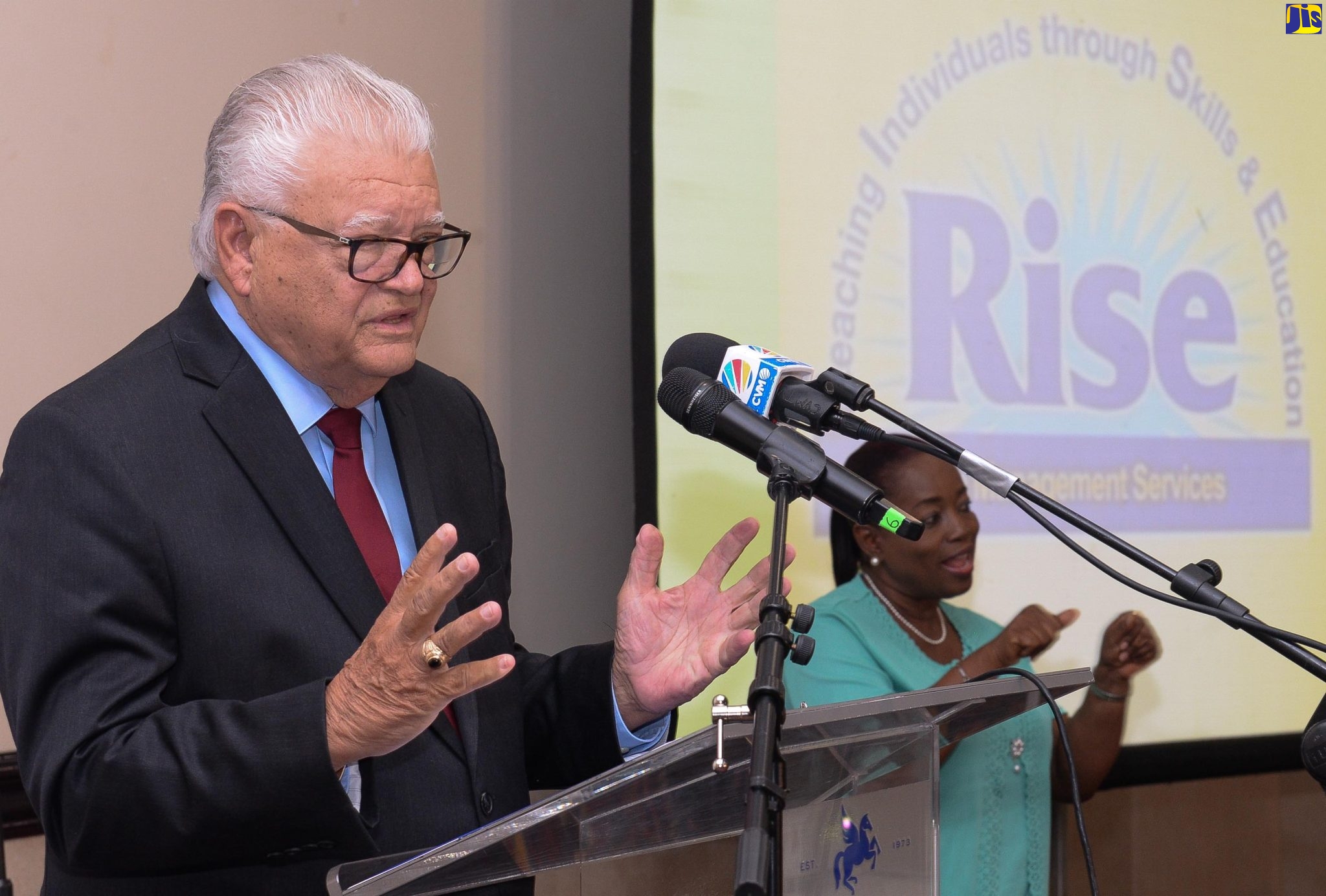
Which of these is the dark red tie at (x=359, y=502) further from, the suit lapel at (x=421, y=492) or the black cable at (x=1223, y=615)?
the black cable at (x=1223, y=615)

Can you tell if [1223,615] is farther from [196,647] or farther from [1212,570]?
[196,647]

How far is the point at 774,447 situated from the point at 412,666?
0.37 m

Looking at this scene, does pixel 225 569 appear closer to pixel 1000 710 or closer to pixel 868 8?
pixel 1000 710

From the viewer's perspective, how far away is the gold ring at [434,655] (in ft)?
3.53

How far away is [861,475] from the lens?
2.30 metres

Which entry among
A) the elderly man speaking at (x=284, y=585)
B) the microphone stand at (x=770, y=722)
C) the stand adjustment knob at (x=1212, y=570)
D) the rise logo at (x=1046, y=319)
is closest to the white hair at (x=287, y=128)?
the elderly man speaking at (x=284, y=585)

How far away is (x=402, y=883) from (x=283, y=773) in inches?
8.4

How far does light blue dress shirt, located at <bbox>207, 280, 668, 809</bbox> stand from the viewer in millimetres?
1507

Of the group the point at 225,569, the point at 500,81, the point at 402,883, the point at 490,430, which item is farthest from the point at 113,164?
the point at 402,883

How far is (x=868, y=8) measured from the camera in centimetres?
265

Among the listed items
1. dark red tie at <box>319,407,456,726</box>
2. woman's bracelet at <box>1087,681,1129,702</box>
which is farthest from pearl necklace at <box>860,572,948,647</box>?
dark red tie at <box>319,407,456,726</box>

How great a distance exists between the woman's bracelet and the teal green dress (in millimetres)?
218

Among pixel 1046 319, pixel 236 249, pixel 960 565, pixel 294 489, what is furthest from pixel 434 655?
pixel 1046 319

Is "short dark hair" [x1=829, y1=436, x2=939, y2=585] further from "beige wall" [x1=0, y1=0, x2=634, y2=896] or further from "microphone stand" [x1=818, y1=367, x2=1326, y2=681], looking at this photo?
"microphone stand" [x1=818, y1=367, x2=1326, y2=681]
